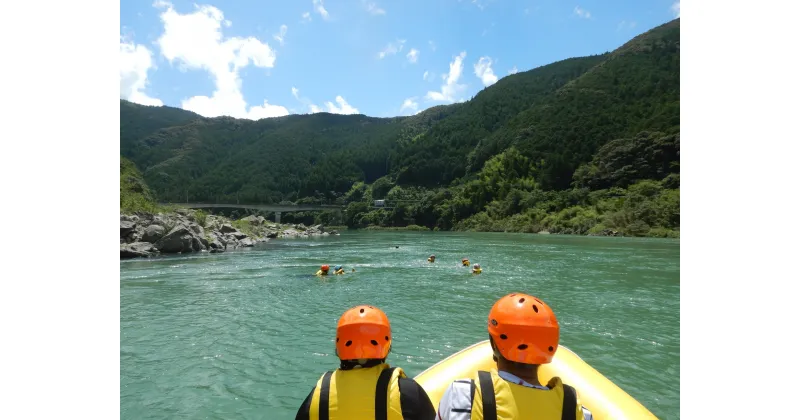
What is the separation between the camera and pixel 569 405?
224cm

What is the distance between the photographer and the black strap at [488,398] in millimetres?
2199

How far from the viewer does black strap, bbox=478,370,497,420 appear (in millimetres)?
2199

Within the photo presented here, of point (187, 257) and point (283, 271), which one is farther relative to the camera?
point (187, 257)

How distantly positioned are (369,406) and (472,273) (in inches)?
656

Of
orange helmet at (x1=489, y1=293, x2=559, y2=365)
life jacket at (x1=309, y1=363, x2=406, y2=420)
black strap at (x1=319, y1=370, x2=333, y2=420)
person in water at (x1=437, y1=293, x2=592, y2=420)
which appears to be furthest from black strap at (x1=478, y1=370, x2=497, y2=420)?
black strap at (x1=319, y1=370, x2=333, y2=420)

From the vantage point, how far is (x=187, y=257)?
24938 millimetres

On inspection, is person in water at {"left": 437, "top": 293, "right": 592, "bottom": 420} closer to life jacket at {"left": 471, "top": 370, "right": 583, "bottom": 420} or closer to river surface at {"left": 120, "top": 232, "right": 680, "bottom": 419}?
A: life jacket at {"left": 471, "top": 370, "right": 583, "bottom": 420}

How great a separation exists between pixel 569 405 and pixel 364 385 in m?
1.16

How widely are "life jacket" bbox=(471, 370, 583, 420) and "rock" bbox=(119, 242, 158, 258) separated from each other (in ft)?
87.6

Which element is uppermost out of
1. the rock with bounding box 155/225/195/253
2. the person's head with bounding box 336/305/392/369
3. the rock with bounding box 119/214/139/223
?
the rock with bounding box 119/214/139/223

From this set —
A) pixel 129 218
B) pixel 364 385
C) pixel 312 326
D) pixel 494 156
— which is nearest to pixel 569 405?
pixel 364 385

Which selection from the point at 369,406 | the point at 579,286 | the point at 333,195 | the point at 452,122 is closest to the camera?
the point at 369,406

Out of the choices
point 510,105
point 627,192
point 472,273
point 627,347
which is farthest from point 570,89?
point 627,347

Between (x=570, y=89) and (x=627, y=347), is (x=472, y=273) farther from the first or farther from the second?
(x=570, y=89)
